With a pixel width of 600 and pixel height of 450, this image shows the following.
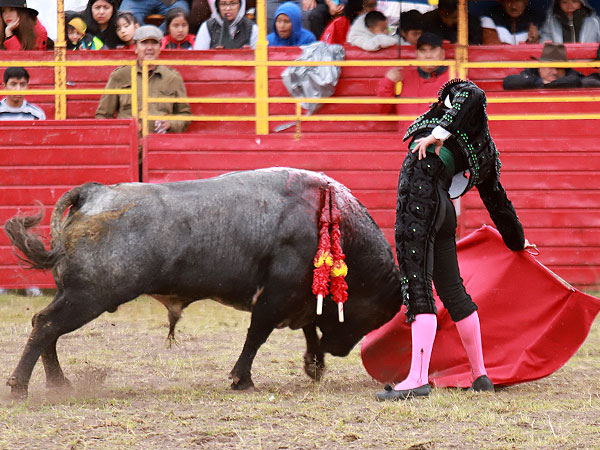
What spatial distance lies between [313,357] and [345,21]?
536cm

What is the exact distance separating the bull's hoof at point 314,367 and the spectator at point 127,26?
18.6 feet

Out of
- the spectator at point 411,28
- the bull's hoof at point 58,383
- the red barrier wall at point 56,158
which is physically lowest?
the bull's hoof at point 58,383

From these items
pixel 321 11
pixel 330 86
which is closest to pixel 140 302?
pixel 330 86

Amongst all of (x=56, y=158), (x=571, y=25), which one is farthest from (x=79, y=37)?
(x=571, y=25)

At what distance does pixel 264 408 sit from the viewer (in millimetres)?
4859

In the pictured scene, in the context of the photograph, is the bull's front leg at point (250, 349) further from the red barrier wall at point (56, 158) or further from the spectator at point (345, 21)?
the spectator at point (345, 21)

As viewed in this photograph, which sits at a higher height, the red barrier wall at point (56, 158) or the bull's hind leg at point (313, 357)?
the red barrier wall at point (56, 158)

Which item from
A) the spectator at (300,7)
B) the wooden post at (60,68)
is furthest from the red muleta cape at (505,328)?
the wooden post at (60,68)

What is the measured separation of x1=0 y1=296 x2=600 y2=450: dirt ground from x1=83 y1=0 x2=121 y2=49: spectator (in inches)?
183

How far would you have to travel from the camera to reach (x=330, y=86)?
10.3 meters

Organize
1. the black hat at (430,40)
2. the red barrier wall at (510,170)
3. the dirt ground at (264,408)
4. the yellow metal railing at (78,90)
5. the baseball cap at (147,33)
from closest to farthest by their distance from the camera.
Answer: the dirt ground at (264,408) < the yellow metal railing at (78,90) < the baseball cap at (147,33) < the black hat at (430,40) < the red barrier wall at (510,170)

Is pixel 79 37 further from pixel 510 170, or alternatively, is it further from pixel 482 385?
pixel 482 385

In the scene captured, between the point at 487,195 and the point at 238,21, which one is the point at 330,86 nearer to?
the point at 238,21

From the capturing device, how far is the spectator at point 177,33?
10422 millimetres
